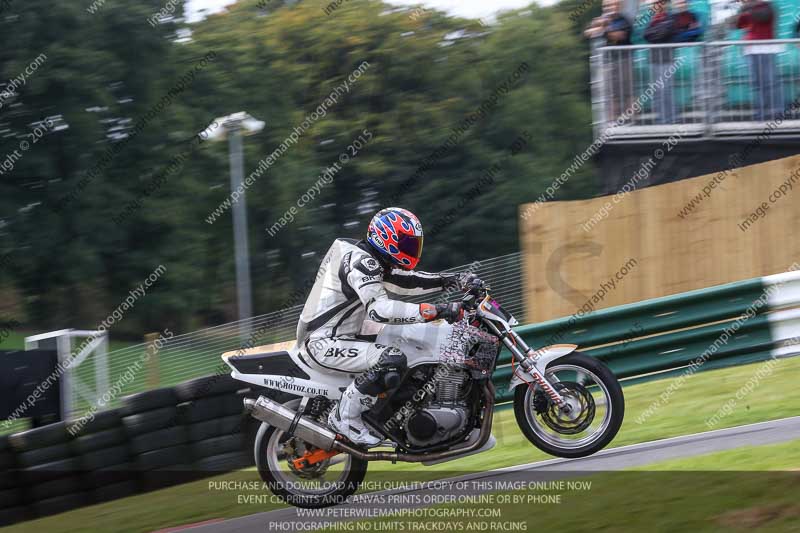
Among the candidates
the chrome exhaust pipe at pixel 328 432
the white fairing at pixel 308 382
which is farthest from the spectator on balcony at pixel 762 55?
the white fairing at pixel 308 382

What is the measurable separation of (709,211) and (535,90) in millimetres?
27852

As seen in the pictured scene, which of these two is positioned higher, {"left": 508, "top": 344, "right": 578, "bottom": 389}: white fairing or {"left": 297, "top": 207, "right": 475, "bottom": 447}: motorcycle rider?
{"left": 297, "top": 207, "right": 475, "bottom": 447}: motorcycle rider

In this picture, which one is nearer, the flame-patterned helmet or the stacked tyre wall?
the flame-patterned helmet

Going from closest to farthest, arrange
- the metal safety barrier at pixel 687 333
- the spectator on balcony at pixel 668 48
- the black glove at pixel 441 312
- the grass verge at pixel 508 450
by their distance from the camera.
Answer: the black glove at pixel 441 312 → the grass verge at pixel 508 450 → the metal safety barrier at pixel 687 333 → the spectator on balcony at pixel 668 48

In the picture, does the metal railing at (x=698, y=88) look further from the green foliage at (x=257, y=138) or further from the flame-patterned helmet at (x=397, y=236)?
the green foliage at (x=257, y=138)

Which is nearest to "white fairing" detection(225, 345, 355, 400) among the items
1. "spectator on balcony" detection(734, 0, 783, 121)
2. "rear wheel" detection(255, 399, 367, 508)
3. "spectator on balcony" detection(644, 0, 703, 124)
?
"rear wheel" detection(255, 399, 367, 508)

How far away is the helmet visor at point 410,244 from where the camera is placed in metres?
7.88

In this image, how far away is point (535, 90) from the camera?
40531 mm

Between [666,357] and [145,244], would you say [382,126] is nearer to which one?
[145,244]

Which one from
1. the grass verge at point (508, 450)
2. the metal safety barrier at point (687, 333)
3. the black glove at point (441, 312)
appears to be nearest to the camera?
the black glove at point (441, 312)

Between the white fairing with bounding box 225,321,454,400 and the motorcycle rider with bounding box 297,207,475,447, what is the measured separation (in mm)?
60

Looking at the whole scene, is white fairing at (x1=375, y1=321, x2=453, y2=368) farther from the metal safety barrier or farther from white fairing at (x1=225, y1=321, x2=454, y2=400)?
the metal safety barrier

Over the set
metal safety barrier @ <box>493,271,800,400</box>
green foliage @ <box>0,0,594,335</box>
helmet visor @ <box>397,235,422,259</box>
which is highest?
helmet visor @ <box>397,235,422,259</box>

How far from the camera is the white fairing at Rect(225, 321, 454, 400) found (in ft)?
25.5
